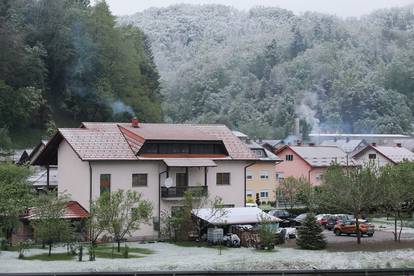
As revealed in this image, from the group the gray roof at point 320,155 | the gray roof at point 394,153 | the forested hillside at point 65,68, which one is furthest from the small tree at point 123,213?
the gray roof at point 394,153

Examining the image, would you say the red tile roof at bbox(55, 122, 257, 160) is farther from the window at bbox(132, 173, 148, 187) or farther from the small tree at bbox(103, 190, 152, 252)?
the small tree at bbox(103, 190, 152, 252)

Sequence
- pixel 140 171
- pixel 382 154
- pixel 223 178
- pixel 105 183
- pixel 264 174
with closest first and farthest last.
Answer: pixel 105 183 → pixel 140 171 → pixel 223 178 → pixel 264 174 → pixel 382 154

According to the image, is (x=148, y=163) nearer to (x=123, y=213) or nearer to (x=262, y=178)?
(x=123, y=213)

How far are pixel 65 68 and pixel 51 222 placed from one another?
49351 mm

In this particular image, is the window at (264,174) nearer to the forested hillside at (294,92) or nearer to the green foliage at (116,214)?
the green foliage at (116,214)

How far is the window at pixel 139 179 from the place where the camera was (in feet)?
148

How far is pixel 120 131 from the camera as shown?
47.2 meters

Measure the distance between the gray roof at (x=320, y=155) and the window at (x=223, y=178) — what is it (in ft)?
86.1

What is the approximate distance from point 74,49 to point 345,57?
122m

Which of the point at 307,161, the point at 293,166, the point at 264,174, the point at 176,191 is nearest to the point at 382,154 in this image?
the point at 307,161

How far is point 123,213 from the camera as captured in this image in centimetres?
3866

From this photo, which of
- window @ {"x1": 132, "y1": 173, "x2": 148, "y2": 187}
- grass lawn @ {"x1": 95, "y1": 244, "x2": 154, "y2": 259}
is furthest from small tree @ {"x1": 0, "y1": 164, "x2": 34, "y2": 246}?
window @ {"x1": 132, "y1": 173, "x2": 148, "y2": 187}

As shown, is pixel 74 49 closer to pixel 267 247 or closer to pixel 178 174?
pixel 178 174

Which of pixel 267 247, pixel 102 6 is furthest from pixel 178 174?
pixel 102 6
